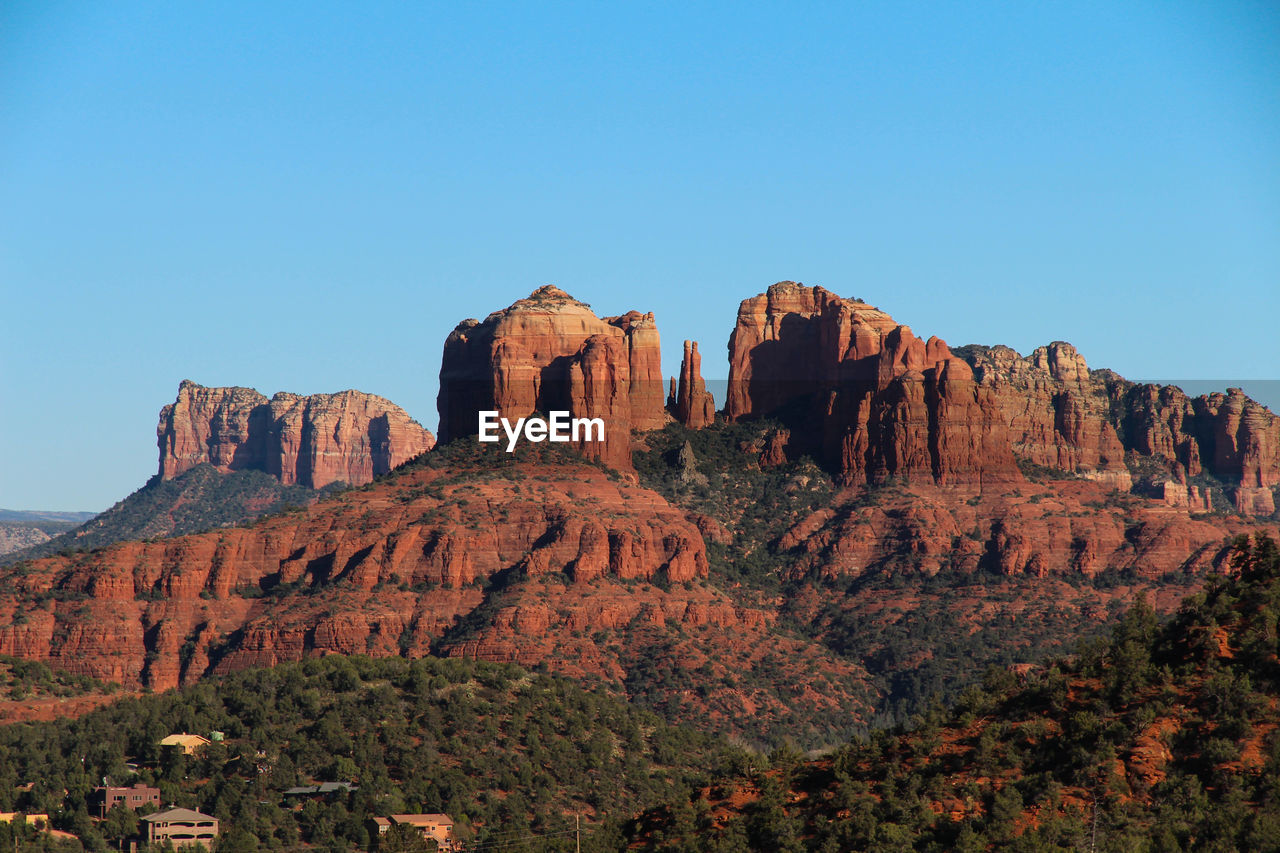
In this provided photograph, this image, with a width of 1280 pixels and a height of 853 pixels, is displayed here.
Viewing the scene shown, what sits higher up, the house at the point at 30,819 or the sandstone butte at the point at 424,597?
the sandstone butte at the point at 424,597

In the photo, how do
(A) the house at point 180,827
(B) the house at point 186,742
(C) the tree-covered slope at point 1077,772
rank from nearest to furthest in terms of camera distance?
(C) the tree-covered slope at point 1077,772 < (A) the house at point 180,827 < (B) the house at point 186,742

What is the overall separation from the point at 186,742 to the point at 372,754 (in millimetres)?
11984

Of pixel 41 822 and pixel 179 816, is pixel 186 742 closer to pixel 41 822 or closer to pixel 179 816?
pixel 41 822

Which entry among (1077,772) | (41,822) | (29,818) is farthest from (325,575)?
(1077,772)

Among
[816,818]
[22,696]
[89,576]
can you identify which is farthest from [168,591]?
[816,818]

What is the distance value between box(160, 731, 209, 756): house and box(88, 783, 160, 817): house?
215 inches

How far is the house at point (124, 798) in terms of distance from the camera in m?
112

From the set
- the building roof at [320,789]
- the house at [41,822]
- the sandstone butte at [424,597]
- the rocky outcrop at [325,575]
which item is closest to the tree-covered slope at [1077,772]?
the building roof at [320,789]

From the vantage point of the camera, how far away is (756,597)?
197750 millimetres

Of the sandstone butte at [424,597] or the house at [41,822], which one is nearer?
the house at [41,822]

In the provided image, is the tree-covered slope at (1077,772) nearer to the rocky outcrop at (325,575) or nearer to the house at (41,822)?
the house at (41,822)

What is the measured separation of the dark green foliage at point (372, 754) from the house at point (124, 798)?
1.30 metres

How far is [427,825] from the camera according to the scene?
349ft

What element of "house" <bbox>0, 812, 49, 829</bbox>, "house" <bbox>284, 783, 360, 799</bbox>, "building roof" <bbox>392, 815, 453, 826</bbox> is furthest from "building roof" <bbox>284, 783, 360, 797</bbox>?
"house" <bbox>0, 812, 49, 829</bbox>
